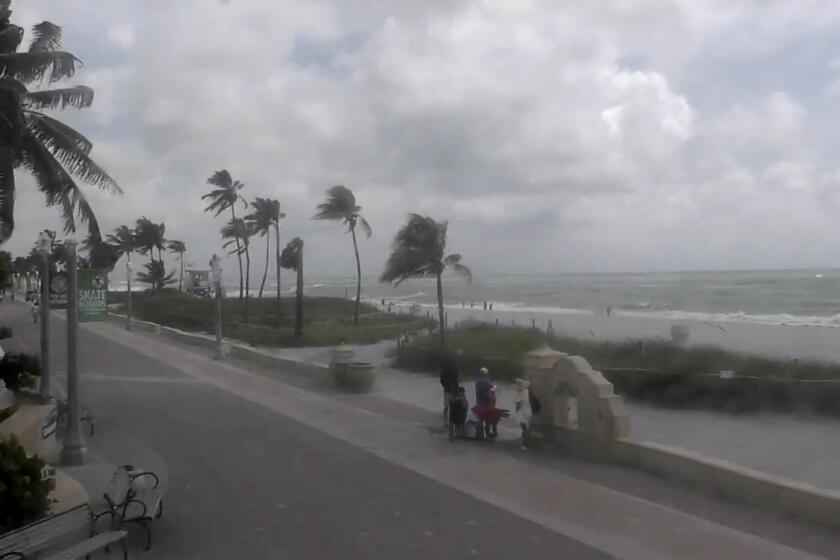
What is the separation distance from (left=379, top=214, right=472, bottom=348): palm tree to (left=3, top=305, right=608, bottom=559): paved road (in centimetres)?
2064

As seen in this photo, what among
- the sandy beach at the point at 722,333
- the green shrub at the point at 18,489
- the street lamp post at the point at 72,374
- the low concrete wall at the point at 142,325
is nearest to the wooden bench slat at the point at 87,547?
the green shrub at the point at 18,489

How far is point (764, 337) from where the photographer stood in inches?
1742

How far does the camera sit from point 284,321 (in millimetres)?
56000

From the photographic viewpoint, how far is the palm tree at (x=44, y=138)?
15.3 meters

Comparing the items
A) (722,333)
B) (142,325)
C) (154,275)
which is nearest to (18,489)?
(142,325)

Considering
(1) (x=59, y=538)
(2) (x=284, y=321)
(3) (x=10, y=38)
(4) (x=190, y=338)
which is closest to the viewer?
(1) (x=59, y=538)

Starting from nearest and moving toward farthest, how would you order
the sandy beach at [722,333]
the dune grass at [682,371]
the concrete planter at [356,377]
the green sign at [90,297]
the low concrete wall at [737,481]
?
the low concrete wall at [737,481], the green sign at [90,297], the concrete planter at [356,377], the dune grass at [682,371], the sandy beach at [722,333]

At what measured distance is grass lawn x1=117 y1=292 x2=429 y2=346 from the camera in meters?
42.3

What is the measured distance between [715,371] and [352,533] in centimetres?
1767

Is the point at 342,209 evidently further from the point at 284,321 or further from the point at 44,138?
the point at 44,138

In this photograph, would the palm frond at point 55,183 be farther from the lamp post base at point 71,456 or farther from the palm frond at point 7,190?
the lamp post base at point 71,456

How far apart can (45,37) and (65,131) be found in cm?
167

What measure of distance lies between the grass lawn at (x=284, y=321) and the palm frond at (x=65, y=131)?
23642 mm

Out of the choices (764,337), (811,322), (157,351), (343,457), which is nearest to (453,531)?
(343,457)
